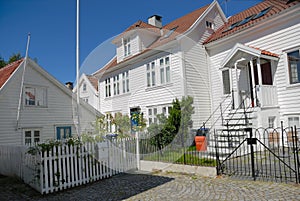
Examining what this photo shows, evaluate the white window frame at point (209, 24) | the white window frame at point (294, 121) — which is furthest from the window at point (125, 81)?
the white window frame at point (294, 121)

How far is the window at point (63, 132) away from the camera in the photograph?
49.8ft

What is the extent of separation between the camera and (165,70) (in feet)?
48.9

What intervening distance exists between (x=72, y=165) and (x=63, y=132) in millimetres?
9137

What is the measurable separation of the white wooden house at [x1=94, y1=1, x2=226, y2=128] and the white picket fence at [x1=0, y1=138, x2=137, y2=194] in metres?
6.54

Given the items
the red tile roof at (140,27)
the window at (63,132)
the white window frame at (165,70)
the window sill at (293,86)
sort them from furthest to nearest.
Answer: the red tile roof at (140,27)
the window at (63,132)
the white window frame at (165,70)
the window sill at (293,86)

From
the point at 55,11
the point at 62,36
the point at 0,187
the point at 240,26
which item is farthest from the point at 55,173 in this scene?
the point at 240,26

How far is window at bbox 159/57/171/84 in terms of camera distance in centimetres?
1473

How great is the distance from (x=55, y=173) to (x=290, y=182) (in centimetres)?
619

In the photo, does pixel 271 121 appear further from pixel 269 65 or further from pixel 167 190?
pixel 167 190

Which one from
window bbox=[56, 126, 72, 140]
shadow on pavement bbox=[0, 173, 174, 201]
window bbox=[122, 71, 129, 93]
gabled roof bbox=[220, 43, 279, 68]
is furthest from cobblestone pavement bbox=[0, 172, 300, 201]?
window bbox=[122, 71, 129, 93]

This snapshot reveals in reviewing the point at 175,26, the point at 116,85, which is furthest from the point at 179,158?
the point at 116,85

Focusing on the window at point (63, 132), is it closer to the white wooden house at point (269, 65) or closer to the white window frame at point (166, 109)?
the white window frame at point (166, 109)

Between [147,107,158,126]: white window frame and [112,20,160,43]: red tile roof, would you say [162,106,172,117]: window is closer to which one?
[147,107,158,126]: white window frame

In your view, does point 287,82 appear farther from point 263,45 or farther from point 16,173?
point 16,173
